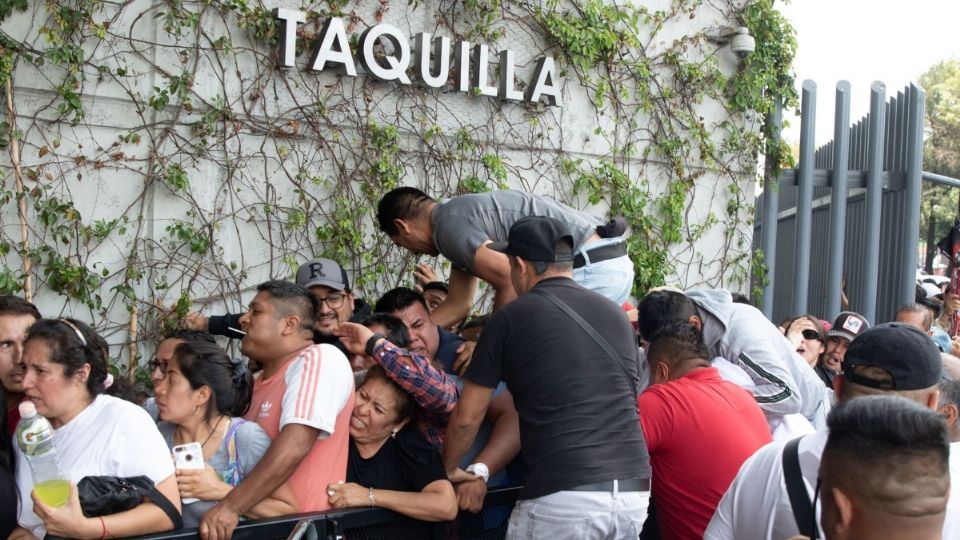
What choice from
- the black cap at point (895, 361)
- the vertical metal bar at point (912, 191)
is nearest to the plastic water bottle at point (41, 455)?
the black cap at point (895, 361)

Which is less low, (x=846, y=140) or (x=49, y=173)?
(x=846, y=140)

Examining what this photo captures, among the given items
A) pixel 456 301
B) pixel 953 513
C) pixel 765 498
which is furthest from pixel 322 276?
pixel 953 513

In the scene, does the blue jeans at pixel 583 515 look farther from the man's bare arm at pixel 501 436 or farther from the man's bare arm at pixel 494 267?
the man's bare arm at pixel 494 267

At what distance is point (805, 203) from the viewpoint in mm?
8609

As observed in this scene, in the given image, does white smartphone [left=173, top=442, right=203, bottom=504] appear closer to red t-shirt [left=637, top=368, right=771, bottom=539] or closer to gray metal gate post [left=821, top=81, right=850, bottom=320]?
red t-shirt [left=637, top=368, right=771, bottom=539]

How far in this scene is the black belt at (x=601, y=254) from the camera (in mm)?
4715

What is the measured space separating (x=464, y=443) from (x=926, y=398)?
165cm

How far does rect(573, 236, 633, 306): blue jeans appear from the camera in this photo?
4.71 meters

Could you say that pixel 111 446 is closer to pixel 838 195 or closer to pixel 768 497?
pixel 768 497

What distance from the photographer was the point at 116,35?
6.18 meters

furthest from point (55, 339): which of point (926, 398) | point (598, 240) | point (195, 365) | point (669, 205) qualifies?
point (669, 205)

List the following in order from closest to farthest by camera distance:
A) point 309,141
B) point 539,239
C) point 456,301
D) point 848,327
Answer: point 539,239
point 456,301
point 848,327
point 309,141

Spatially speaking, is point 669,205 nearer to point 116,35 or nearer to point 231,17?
point 231,17

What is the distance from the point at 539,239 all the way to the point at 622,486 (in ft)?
3.18
